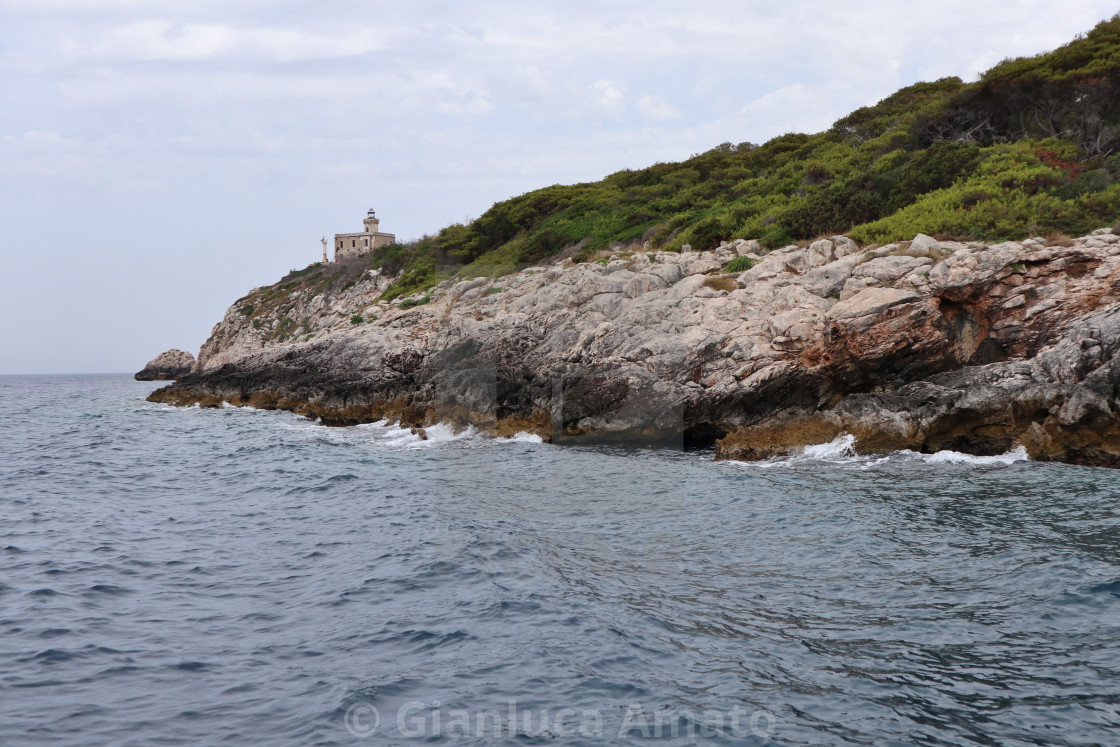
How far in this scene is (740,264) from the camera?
109 feet

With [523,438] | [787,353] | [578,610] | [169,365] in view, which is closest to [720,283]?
[787,353]

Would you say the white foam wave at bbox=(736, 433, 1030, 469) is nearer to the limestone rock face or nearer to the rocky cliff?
the rocky cliff

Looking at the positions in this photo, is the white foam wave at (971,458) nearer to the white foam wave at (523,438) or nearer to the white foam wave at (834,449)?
the white foam wave at (834,449)

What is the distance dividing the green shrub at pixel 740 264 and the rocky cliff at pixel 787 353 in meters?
0.13

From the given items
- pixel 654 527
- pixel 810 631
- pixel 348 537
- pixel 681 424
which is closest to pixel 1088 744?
pixel 810 631

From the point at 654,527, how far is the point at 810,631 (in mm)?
6102

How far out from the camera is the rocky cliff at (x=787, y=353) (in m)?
21.6

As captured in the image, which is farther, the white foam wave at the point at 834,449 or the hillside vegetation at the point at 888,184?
the hillside vegetation at the point at 888,184

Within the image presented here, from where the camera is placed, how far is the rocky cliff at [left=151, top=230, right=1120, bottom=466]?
21.6 metres

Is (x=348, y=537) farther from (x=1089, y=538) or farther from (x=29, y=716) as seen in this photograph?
(x=1089, y=538)

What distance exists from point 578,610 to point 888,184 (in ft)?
109

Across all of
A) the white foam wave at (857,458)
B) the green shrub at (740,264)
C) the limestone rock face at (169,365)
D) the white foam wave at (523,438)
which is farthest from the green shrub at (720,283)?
the limestone rock face at (169,365)

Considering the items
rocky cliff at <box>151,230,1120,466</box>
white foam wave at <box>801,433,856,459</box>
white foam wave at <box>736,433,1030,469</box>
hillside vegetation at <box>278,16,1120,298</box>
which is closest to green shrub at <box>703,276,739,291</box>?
rocky cliff at <box>151,230,1120,466</box>

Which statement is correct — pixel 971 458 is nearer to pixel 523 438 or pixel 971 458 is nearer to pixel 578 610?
pixel 578 610
